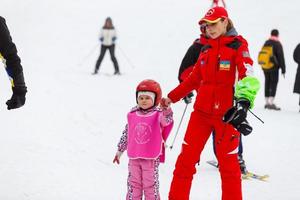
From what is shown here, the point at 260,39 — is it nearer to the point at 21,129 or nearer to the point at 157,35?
the point at 157,35

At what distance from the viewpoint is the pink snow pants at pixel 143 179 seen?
440cm

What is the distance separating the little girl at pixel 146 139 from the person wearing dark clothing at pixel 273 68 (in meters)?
7.47

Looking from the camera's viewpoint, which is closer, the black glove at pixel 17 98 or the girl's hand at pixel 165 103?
the black glove at pixel 17 98

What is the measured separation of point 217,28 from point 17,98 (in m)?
1.70

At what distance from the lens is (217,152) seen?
14.8ft

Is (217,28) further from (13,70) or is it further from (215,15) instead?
(13,70)

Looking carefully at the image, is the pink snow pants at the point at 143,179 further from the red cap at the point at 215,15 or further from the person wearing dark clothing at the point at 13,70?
the red cap at the point at 215,15

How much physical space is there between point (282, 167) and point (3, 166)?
3.44 meters

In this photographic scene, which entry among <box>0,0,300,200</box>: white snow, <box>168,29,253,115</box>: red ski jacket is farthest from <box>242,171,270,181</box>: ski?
<box>168,29,253,115</box>: red ski jacket

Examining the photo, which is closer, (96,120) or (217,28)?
(217,28)

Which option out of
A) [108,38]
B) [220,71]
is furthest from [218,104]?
[108,38]

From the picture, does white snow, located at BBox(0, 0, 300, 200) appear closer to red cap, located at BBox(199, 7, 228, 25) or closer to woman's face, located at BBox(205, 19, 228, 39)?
woman's face, located at BBox(205, 19, 228, 39)

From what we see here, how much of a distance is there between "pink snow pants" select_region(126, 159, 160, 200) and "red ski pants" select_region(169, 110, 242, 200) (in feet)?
0.78

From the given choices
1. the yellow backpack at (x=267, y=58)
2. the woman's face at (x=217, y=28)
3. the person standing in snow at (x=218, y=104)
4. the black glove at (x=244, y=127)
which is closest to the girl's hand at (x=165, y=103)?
the person standing in snow at (x=218, y=104)
